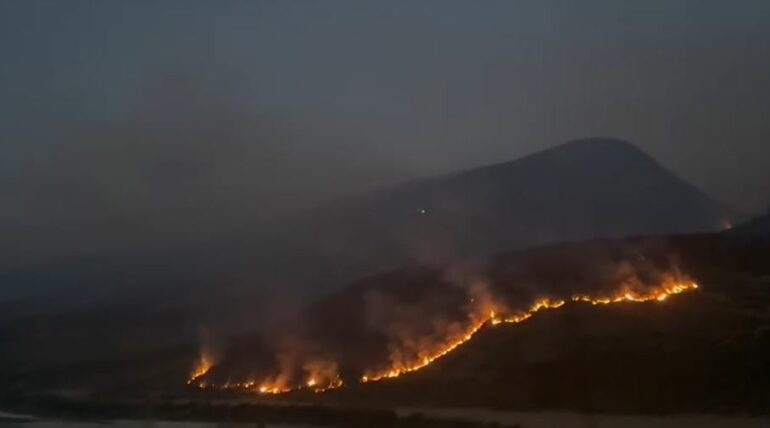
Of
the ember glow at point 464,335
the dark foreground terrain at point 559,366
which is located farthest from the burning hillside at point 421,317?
the dark foreground terrain at point 559,366

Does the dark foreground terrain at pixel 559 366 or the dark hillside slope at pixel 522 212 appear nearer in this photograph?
the dark foreground terrain at pixel 559 366

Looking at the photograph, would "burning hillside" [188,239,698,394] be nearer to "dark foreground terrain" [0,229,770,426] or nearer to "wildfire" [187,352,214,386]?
"wildfire" [187,352,214,386]

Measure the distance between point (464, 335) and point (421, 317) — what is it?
12.1 ft

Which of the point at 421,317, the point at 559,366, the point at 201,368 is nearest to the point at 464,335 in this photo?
the point at 421,317

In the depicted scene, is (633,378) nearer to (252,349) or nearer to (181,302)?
(252,349)

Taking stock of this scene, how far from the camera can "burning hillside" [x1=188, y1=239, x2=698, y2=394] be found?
42.4 meters

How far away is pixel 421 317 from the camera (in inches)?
1829

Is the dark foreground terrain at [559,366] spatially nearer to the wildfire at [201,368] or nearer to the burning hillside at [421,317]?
the burning hillside at [421,317]

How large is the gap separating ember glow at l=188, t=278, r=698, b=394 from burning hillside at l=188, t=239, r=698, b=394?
0.04 meters

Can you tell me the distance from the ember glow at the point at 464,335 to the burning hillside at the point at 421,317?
1.6 inches

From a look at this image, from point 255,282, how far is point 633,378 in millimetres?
33365

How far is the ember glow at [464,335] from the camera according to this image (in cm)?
4106

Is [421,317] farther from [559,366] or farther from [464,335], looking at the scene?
[559,366]

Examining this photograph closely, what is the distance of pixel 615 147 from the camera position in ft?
272
